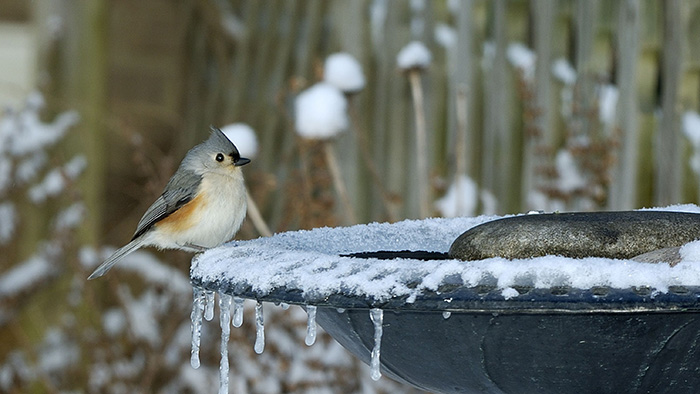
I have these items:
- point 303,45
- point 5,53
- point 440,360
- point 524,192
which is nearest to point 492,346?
point 440,360

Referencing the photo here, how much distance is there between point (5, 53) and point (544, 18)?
Answer: 3.24 metres

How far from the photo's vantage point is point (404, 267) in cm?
130

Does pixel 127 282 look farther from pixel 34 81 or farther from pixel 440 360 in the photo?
pixel 440 360

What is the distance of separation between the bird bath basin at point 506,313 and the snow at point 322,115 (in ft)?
4.76

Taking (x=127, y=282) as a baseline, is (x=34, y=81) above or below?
above

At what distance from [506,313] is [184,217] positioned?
68.4 inches

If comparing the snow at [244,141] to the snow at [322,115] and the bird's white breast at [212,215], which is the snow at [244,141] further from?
the bird's white breast at [212,215]

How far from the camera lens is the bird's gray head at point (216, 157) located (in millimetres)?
2916

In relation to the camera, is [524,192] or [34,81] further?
[34,81]

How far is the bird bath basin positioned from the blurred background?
159 centimetres

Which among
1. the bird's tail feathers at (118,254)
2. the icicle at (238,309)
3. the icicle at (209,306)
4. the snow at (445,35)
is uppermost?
the snow at (445,35)

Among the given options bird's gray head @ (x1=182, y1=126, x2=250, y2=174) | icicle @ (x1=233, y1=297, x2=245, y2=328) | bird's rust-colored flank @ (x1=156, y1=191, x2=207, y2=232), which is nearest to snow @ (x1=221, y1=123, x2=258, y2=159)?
bird's gray head @ (x1=182, y1=126, x2=250, y2=174)

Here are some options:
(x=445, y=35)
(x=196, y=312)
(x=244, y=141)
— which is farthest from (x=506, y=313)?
(x=445, y=35)

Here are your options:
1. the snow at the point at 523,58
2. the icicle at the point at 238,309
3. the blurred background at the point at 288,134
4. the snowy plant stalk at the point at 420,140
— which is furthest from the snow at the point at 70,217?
the icicle at the point at 238,309
